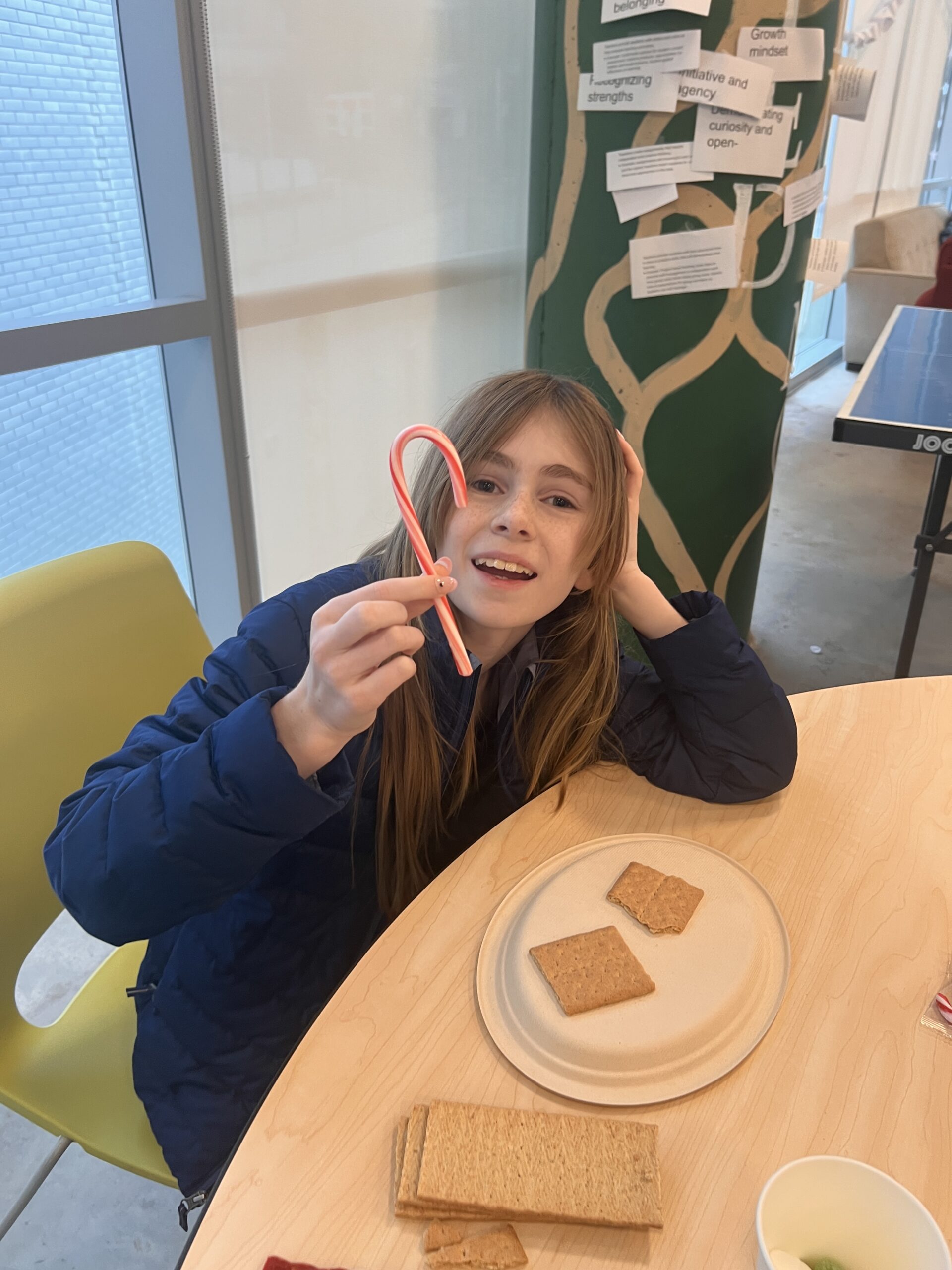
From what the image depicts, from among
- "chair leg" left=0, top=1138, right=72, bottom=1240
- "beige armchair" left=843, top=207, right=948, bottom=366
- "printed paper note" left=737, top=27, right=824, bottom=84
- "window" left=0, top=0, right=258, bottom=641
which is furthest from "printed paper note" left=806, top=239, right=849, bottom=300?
"beige armchair" left=843, top=207, right=948, bottom=366

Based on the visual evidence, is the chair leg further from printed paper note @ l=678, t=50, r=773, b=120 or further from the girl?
printed paper note @ l=678, t=50, r=773, b=120

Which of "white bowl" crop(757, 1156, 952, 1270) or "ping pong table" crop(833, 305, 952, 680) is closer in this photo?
"white bowl" crop(757, 1156, 952, 1270)

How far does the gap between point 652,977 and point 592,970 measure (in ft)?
0.19

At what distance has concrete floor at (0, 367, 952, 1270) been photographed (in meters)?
1.53

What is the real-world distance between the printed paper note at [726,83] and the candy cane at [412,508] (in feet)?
5.71

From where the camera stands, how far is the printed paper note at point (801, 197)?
2.40 m

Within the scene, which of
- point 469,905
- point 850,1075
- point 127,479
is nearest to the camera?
point 850,1075

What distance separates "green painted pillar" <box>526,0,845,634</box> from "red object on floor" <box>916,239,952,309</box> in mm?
4031

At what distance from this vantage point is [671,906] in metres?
0.93

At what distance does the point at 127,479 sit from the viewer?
7.59ft

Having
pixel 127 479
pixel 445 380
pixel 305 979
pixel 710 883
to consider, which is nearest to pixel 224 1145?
pixel 305 979

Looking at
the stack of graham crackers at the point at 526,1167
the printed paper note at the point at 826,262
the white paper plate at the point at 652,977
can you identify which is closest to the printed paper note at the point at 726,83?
the printed paper note at the point at 826,262

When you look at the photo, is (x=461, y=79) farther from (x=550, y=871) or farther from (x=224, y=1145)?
(x=224, y=1145)

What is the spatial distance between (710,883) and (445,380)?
2.25 metres
